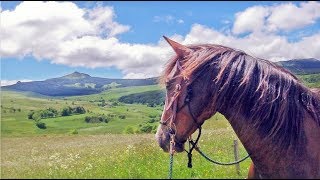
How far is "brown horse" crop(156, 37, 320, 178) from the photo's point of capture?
4.40m

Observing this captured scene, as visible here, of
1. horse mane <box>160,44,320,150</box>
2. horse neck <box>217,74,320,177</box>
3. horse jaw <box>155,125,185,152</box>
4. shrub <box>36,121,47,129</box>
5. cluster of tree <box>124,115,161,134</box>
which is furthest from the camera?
shrub <box>36,121,47,129</box>

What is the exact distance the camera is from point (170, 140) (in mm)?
4969

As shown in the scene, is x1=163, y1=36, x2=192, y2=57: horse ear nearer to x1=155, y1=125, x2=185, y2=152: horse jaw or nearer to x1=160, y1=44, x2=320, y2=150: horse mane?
x1=160, y1=44, x2=320, y2=150: horse mane

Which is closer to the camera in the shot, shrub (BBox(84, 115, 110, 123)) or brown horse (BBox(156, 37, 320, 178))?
brown horse (BBox(156, 37, 320, 178))

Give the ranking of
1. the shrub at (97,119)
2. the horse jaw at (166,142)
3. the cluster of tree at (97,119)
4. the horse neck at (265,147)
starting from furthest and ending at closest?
the cluster of tree at (97,119), the shrub at (97,119), the horse jaw at (166,142), the horse neck at (265,147)

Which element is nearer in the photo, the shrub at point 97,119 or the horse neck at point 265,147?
the horse neck at point 265,147

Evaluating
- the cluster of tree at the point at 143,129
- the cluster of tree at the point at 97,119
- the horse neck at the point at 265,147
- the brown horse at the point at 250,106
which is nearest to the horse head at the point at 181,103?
the brown horse at the point at 250,106

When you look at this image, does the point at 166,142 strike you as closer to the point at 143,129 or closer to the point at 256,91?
the point at 256,91

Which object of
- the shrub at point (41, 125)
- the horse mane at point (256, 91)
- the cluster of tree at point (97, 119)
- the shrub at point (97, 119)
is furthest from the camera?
the cluster of tree at point (97, 119)

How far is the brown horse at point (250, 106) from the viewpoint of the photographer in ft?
14.4

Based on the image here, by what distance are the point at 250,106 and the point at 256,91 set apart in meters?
0.17

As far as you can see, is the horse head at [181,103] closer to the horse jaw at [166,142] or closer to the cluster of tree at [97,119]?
the horse jaw at [166,142]

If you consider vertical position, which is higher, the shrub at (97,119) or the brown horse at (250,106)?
the brown horse at (250,106)

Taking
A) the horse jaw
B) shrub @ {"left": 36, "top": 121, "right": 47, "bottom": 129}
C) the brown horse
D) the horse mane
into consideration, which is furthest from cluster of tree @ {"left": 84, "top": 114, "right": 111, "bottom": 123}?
the horse mane
